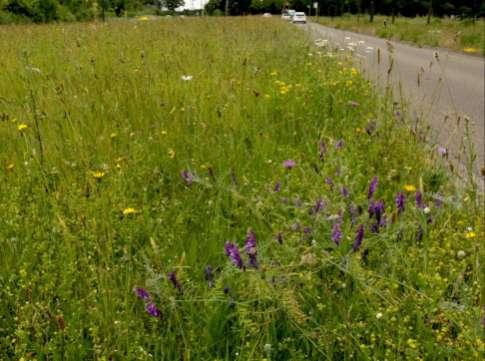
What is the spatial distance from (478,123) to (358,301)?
463 cm

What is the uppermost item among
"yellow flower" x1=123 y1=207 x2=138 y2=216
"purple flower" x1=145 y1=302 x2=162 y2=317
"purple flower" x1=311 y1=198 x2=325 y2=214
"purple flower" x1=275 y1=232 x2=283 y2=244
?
"purple flower" x1=311 y1=198 x2=325 y2=214

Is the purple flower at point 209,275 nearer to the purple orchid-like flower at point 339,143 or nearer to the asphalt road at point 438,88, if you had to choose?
the purple orchid-like flower at point 339,143

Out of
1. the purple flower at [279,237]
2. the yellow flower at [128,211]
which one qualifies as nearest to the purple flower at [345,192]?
the purple flower at [279,237]

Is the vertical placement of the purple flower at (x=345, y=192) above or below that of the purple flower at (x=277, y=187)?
above

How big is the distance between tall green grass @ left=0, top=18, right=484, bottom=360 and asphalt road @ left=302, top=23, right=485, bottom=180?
0.43m

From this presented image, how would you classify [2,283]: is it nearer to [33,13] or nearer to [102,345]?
[102,345]

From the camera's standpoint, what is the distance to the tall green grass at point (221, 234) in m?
1.41

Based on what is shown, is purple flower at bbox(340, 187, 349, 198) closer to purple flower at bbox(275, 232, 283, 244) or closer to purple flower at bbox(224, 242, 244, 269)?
purple flower at bbox(275, 232, 283, 244)

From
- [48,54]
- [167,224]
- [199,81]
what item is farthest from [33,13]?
[167,224]

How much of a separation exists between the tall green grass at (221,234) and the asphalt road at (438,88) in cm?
43

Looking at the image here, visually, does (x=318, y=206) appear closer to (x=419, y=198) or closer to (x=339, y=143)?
(x=419, y=198)

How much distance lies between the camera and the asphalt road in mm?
3398

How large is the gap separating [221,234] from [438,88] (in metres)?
6.85

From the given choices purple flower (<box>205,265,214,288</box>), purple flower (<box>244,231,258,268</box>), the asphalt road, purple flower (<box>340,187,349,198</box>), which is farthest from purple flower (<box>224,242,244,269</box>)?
the asphalt road
